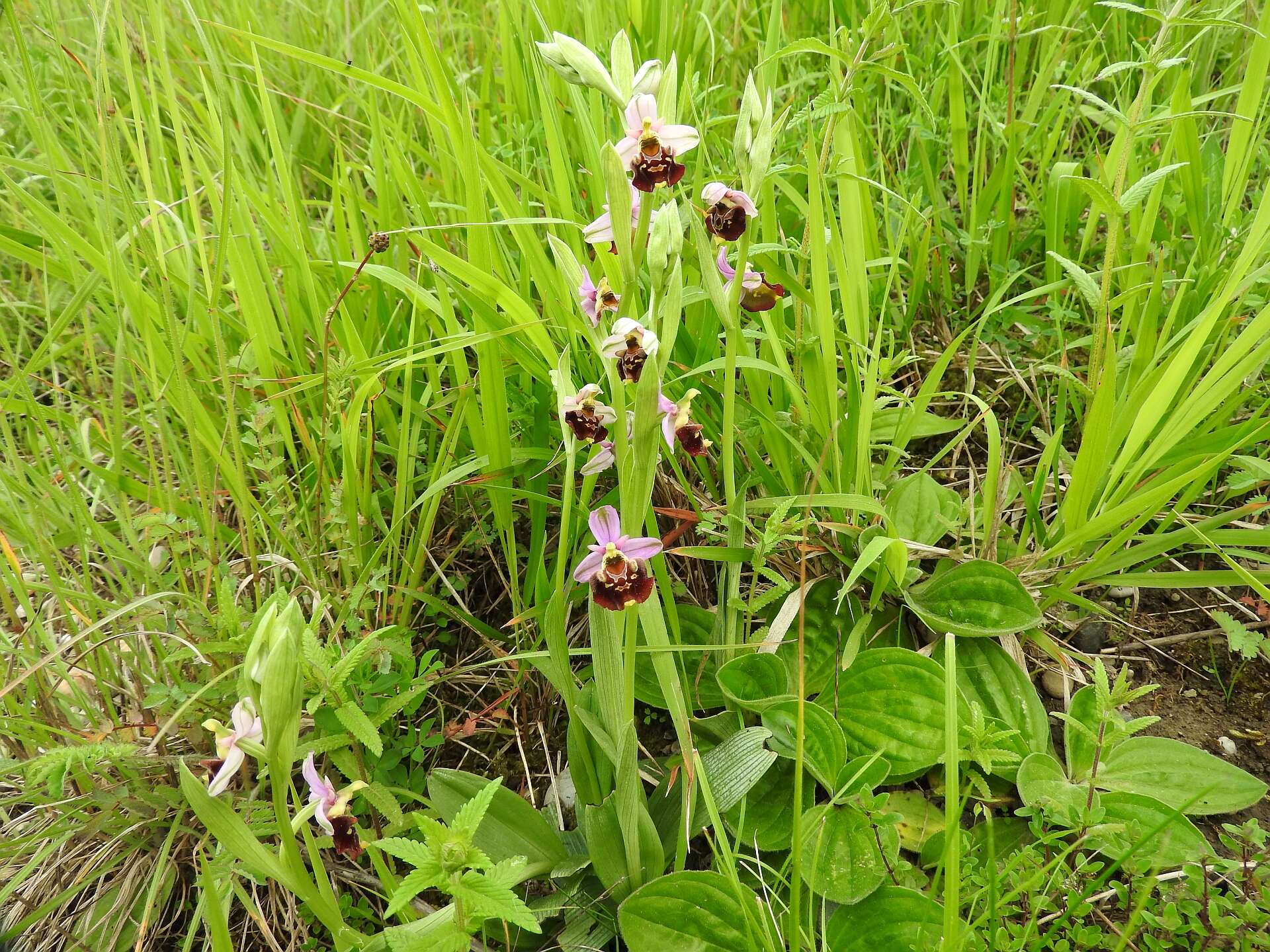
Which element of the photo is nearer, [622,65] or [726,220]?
[622,65]

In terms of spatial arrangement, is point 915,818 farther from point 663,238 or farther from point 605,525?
point 663,238

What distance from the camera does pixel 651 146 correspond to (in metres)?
1.28

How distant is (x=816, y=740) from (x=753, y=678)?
17 cm

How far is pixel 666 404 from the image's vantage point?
1.25 m

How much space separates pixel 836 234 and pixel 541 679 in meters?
1.15

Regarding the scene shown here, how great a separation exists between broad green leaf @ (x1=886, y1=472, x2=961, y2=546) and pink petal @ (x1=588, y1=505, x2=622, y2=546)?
0.81 m

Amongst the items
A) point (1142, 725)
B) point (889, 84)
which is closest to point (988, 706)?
point (1142, 725)

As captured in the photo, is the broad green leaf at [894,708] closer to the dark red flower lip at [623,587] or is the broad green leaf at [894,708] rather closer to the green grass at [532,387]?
the green grass at [532,387]

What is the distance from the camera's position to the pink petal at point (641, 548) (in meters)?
1.34

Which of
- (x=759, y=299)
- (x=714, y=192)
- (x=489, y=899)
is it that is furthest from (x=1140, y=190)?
(x=489, y=899)

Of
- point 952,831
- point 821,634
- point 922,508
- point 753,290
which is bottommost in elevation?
point 821,634

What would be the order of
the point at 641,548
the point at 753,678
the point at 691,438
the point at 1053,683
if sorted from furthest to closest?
the point at 1053,683 < the point at 753,678 < the point at 691,438 < the point at 641,548

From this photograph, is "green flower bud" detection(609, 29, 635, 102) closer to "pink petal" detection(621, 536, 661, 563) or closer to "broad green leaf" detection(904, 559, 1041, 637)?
"pink petal" detection(621, 536, 661, 563)

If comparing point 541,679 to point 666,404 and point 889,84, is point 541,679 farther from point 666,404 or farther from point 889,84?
point 889,84
